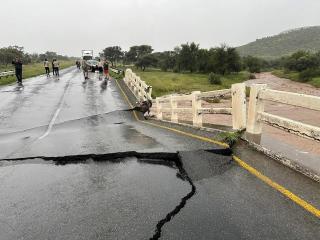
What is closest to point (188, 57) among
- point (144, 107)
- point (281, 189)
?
point (144, 107)

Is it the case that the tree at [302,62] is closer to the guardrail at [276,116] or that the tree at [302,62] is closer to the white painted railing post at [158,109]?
the white painted railing post at [158,109]

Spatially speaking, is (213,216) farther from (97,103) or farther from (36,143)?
(97,103)

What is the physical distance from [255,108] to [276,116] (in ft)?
2.17

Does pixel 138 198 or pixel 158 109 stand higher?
pixel 138 198

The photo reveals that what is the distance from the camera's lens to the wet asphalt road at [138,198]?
148 inches

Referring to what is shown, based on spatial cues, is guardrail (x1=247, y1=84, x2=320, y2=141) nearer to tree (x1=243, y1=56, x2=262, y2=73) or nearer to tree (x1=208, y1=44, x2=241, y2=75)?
tree (x1=208, y1=44, x2=241, y2=75)

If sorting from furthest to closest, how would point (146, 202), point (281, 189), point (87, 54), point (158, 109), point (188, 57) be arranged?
point (188, 57) < point (87, 54) < point (158, 109) < point (281, 189) < point (146, 202)

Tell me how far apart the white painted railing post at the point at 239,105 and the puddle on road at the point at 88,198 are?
2.61 meters

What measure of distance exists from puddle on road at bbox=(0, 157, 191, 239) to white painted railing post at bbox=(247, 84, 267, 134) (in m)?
2.21

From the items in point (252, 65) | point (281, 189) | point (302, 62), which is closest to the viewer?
point (281, 189)

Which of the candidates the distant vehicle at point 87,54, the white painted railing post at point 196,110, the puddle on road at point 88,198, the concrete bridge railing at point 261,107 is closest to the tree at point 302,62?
the distant vehicle at point 87,54

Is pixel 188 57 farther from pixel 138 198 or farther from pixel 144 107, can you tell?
pixel 138 198

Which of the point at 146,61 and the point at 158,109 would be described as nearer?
the point at 158,109

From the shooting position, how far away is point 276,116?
654 cm
